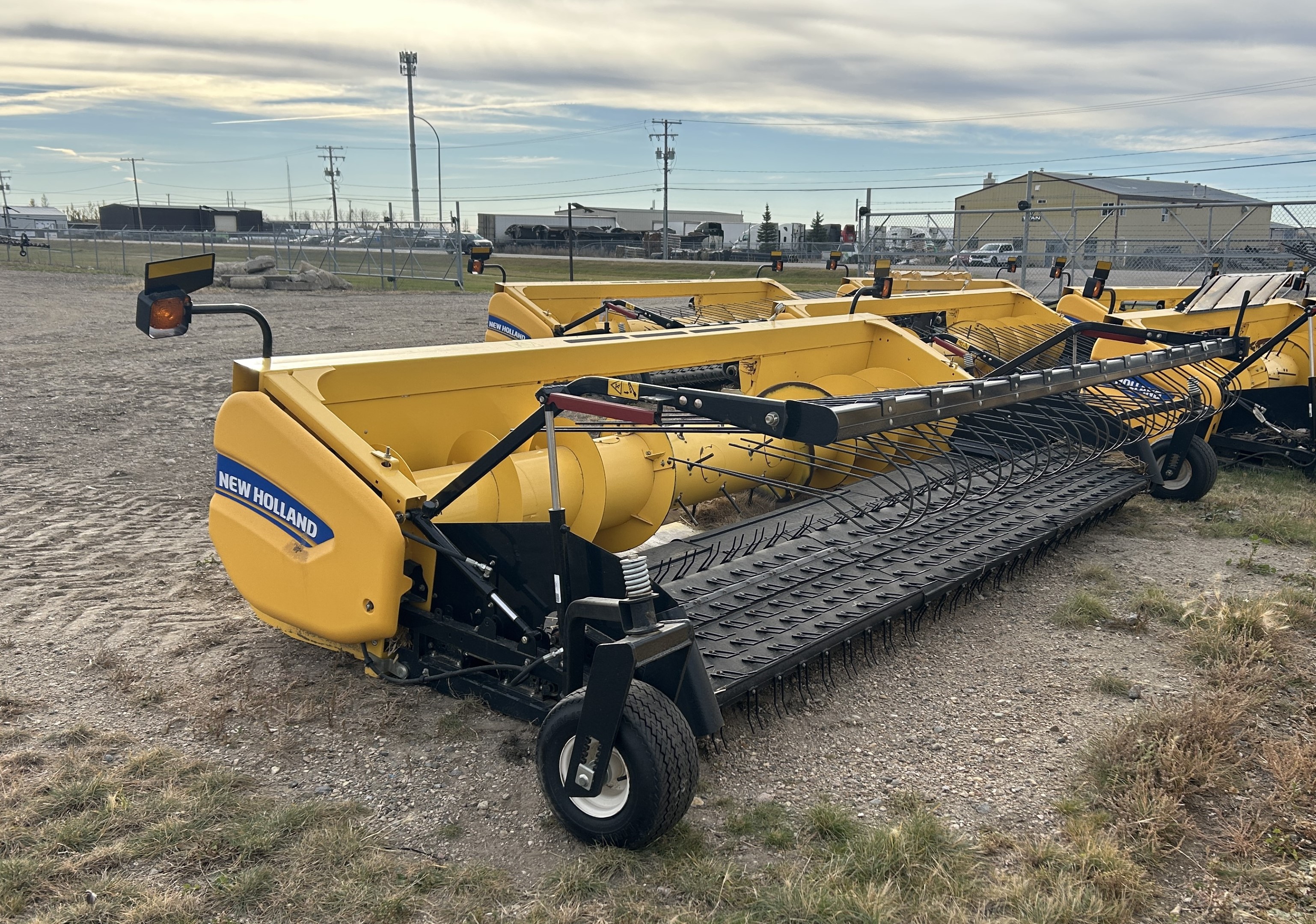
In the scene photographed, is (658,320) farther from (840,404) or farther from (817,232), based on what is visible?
(817,232)

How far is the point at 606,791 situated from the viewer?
117 inches

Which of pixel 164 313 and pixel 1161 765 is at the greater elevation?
pixel 164 313

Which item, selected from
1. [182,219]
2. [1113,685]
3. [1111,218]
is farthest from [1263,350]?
[182,219]

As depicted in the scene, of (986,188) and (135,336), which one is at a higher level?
(986,188)

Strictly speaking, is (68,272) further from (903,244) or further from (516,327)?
(516,327)

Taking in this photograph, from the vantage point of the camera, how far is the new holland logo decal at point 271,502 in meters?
3.54

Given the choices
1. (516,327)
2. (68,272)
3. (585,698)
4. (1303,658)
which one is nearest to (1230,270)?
(516,327)

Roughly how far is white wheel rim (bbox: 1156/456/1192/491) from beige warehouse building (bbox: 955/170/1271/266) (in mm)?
8710

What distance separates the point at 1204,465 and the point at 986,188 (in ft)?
114

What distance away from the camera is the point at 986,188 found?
3853 cm

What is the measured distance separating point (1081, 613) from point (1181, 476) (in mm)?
2525

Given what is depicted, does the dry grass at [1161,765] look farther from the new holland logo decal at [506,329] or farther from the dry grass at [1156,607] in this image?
the new holland logo decal at [506,329]

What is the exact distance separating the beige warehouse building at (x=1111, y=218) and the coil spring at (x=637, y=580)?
13650 millimetres

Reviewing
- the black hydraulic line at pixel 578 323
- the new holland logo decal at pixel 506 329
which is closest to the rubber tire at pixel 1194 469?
the black hydraulic line at pixel 578 323
